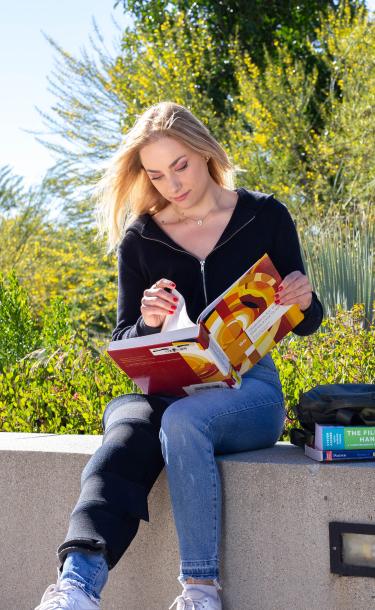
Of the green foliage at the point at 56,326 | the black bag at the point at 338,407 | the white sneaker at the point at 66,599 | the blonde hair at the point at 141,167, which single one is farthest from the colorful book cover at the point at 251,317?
the green foliage at the point at 56,326

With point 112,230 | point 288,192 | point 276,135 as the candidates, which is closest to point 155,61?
point 276,135

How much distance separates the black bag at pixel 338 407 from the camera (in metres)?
2.34

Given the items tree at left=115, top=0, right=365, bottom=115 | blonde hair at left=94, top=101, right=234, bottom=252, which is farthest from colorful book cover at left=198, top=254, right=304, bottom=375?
tree at left=115, top=0, right=365, bottom=115

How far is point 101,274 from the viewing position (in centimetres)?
1033

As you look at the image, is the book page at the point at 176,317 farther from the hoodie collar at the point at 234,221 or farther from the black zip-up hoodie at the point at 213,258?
the hoodie collar at the point at 234,221

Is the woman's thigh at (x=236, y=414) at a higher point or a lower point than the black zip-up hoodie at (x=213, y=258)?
lower

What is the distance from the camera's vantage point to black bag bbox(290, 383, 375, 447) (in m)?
2.34

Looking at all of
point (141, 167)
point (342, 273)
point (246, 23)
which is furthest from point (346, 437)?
point (246, 23)

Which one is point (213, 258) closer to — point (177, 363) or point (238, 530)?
point (177, 363)

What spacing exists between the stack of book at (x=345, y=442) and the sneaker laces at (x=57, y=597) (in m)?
0.75

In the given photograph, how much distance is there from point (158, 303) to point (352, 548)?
84 centimetres

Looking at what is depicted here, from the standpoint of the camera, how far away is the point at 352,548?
2.33m

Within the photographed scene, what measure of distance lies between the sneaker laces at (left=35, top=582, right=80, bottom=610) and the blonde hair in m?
1.20

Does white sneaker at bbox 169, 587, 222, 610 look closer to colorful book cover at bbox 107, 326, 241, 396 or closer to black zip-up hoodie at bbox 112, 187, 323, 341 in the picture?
colorful book cover at bbox 107, 326, 241, 396
